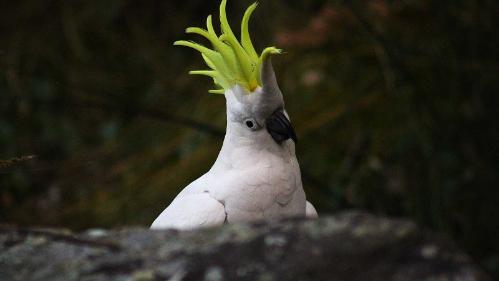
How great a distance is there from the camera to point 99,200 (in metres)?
4.82

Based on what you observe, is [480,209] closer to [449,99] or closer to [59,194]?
[449,99]

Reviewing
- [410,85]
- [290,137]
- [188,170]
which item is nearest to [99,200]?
[188,170]

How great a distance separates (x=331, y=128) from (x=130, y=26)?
6.64ft

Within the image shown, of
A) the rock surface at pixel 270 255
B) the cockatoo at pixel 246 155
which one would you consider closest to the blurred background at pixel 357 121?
the cockatoo at pixel 246 155

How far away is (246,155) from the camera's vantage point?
2561 millimetres

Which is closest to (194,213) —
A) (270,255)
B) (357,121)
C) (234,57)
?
(234,57)

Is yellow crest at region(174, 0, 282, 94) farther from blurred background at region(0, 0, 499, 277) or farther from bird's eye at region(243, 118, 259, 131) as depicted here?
blurred background at region(0, 0, 499, 277)

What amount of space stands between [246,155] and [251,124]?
91 mm

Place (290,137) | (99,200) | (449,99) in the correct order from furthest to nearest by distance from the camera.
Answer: (99,200)
(449,99)
(290,137)

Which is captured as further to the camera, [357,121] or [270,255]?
[357,121]

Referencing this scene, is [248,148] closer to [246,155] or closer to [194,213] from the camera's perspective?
[246,155]

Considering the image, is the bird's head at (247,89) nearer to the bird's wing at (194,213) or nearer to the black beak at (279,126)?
the black beak at (279,126)

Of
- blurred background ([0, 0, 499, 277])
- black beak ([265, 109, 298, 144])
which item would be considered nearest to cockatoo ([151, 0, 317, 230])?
black beak ([265, 109, 298, 144])

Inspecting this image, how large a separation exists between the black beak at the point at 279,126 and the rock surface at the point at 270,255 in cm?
125
